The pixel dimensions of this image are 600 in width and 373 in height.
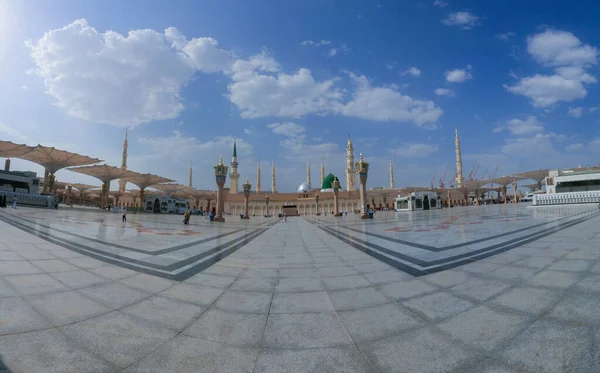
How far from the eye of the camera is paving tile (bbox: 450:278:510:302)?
3.14m

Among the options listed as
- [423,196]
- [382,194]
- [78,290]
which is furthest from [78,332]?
[382,194]

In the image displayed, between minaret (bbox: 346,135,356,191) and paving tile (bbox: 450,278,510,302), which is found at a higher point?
minaret (bbox: 346,135,356,191)

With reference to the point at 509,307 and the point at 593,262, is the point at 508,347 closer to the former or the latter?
the point at 509,307

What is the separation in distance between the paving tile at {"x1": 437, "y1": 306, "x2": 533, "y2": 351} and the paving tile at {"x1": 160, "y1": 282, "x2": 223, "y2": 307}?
2.56 meters

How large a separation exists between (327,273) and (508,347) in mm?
2798

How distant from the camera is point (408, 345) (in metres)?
2.13

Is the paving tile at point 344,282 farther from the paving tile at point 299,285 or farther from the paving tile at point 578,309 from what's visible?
the paving tile at point 578,309

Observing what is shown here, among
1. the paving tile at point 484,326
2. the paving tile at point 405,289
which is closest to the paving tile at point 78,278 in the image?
the paving tile at point 405,289

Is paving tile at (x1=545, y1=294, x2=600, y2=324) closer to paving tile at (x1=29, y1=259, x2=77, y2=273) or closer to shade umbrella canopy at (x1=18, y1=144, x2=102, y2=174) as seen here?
paving tile at (x1=29, y1=259, x2=77, y2=273)

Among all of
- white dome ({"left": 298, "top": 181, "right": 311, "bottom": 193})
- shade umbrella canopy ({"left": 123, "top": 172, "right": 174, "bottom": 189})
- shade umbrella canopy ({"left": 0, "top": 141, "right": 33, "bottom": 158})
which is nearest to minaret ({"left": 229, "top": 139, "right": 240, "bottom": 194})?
white dome ({"left": 298, "top": 181, "right": 311, "bottom": 193})

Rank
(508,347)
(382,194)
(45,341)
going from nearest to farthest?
(508,347), (45,341), (382,194)

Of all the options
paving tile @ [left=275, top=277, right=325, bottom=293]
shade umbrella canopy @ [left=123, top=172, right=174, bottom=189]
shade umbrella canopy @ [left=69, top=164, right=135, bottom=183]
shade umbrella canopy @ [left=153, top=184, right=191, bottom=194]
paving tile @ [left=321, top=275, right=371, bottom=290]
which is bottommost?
paving tile @ [left=275, top=277, right=325, bottom=293]

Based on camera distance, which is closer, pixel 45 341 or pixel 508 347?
pixel 508 347

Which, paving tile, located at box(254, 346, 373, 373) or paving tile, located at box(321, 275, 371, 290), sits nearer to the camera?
paving tile, located at box(254, 346, 373, 373)
